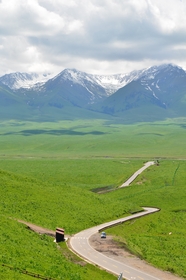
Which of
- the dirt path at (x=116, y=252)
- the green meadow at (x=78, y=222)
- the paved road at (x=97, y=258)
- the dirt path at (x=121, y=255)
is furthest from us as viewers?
the dirt path at (x=116, y=252)

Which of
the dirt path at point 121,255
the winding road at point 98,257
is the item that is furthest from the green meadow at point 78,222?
the dirt path at point 121,255

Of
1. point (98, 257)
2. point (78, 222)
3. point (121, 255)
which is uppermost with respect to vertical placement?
point (78, 222)

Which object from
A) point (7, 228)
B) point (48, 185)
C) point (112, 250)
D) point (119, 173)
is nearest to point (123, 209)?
point (48, 185)

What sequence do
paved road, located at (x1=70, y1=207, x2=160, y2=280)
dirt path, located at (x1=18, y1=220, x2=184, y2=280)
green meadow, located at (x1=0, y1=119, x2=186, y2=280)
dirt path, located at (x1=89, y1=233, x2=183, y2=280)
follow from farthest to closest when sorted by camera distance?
dirt path, located at (x1=18, y1=220, x2=184, y2=280) → dirt path, located at (x1=89, y1=233, x2=183, y2=280) → paved road, located at (x1=70, y1=207, x2=160, y2=280) → green meadow, located at (x1=0, y1=119, x2=186, y2=280)

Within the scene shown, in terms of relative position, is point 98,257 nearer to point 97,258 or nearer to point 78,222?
point 97,258

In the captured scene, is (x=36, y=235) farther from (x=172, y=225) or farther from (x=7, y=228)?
(x=172, y=225)

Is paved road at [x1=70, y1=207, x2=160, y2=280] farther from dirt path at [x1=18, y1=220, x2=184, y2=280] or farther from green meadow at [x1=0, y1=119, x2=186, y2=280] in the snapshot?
green meadow at [x1=0, y1=119, x2=186, y2=280]

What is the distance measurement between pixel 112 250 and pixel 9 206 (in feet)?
76.4

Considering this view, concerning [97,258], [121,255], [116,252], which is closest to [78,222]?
[116,252]

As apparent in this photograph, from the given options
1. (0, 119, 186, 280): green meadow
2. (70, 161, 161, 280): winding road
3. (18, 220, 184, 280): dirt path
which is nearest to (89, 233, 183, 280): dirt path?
(18, 220, 184, 280): dirt path

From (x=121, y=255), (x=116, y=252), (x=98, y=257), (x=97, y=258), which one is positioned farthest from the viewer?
(x=116, y=252)

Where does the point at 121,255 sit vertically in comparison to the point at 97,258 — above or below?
below

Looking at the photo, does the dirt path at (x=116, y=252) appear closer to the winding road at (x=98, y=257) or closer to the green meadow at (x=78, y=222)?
the winding road at (x=98, y=257)

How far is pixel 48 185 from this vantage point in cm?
9300
